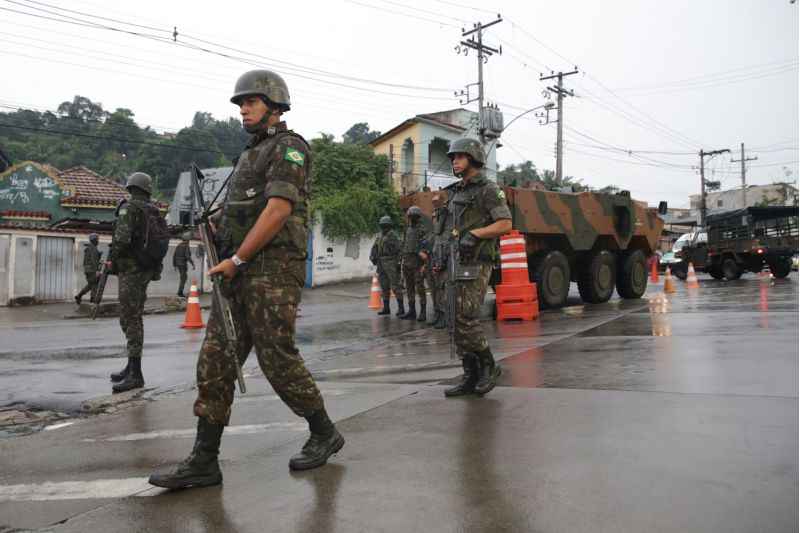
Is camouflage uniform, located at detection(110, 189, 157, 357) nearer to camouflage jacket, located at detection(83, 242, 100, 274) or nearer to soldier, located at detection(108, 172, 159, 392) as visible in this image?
soldier, located at detection(108, 172, 159, 392)

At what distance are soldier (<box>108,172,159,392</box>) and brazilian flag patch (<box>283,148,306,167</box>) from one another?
2.95 metres

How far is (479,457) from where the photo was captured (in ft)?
10.2

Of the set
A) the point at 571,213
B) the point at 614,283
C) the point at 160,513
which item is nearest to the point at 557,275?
the point at 571,213

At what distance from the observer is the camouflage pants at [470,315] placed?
456 centimetres

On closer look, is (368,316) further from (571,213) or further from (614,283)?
(614,283)

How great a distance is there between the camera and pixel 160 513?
259 cm

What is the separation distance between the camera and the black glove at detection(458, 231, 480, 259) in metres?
4.54

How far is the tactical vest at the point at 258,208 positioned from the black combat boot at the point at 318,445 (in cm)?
78

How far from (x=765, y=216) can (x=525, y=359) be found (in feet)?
57.8

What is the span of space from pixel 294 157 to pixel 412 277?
8.17 m

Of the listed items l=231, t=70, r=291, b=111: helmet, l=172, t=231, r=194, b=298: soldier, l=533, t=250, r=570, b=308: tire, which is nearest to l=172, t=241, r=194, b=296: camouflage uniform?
l=172, t=231, r=194, b=298: soldier

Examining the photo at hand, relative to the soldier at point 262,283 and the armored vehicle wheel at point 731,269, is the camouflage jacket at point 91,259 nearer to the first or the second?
the soldier at point 262,283

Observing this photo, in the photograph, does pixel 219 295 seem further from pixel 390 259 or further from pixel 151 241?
pixel 390 259

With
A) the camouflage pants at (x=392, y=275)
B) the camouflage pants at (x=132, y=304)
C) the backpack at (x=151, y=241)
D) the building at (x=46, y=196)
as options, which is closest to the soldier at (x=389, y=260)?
the camouflage pants at (x=392, y=275)
